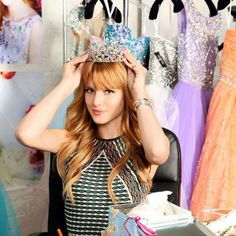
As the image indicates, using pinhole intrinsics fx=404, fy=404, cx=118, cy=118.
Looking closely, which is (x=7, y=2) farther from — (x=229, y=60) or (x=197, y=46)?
(x=229, y=60)

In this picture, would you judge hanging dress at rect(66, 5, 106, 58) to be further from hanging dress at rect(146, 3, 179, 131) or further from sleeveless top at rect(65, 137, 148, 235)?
sleeveless top at rect(65, 137, 148, 235)

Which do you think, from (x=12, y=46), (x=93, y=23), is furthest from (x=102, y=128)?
(x=12, y=46)

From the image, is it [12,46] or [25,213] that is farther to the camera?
[25,213]

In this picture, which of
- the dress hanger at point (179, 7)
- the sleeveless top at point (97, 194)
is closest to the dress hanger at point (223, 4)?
the dress hanger at point (179, 7)

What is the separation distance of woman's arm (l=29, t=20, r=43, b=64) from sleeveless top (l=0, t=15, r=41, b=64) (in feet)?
0.05

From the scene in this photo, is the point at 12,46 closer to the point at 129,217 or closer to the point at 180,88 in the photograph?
the point at 180,88

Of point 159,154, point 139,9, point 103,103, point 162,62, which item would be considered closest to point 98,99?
point 103,103

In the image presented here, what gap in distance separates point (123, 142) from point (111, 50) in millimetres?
302

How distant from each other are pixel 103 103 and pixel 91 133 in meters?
0.17

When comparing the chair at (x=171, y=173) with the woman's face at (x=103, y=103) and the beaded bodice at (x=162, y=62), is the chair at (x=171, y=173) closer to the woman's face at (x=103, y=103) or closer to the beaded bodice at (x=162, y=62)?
the woman's face at (x=103, y=103)

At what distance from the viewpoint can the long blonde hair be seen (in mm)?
1243

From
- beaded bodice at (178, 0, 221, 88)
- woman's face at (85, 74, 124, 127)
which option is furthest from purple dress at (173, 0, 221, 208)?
woman's face at (85, 74, 124, 127)

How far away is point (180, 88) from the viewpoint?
1.59m

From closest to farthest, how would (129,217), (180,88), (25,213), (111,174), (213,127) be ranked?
(129,217) < (111,174) < (213,127) < (180,88) < (25,213)
